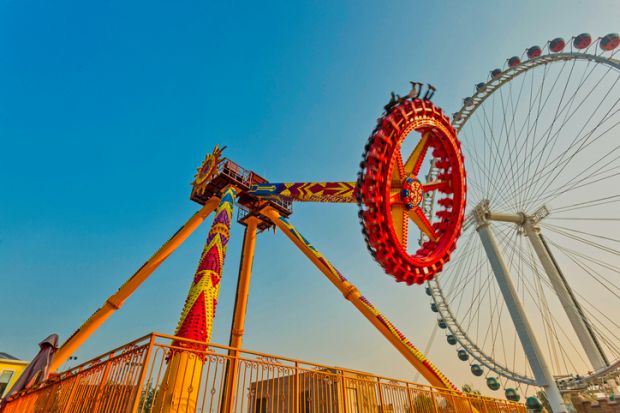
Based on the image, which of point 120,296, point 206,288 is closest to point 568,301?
point 206,288

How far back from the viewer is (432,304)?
26.5 meters

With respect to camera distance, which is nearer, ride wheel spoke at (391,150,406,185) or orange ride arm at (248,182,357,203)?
ride wheel spoke at (391,150,406,185)

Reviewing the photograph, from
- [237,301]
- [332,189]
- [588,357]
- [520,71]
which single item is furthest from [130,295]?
[520,71]

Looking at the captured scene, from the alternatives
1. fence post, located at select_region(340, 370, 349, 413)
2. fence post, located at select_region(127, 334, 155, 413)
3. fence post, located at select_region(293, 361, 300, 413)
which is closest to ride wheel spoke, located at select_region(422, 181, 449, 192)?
fence post, located at select_region(340, 370, 349, 413)

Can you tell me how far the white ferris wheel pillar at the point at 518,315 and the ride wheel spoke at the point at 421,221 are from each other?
11928 mm

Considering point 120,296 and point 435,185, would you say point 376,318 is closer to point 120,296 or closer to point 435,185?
point 435,185

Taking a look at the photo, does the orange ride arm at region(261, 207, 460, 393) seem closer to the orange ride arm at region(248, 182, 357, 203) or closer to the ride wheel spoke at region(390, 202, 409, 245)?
the orange ride arm at region(248, 182, 357, 203)

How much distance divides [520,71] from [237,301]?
21.1 metres

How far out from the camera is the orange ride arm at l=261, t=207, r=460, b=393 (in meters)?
12.5

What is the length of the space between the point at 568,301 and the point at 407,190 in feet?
54.7

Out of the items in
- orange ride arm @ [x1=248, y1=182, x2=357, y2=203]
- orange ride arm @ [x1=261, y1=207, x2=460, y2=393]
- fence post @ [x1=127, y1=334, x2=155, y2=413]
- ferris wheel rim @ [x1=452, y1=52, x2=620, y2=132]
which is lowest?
fence post @ [x1=127, y1=334, x2=155, y2=413]

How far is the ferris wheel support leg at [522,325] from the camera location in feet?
54.9

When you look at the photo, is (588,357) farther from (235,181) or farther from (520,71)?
(235,181)

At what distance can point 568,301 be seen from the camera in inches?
752
